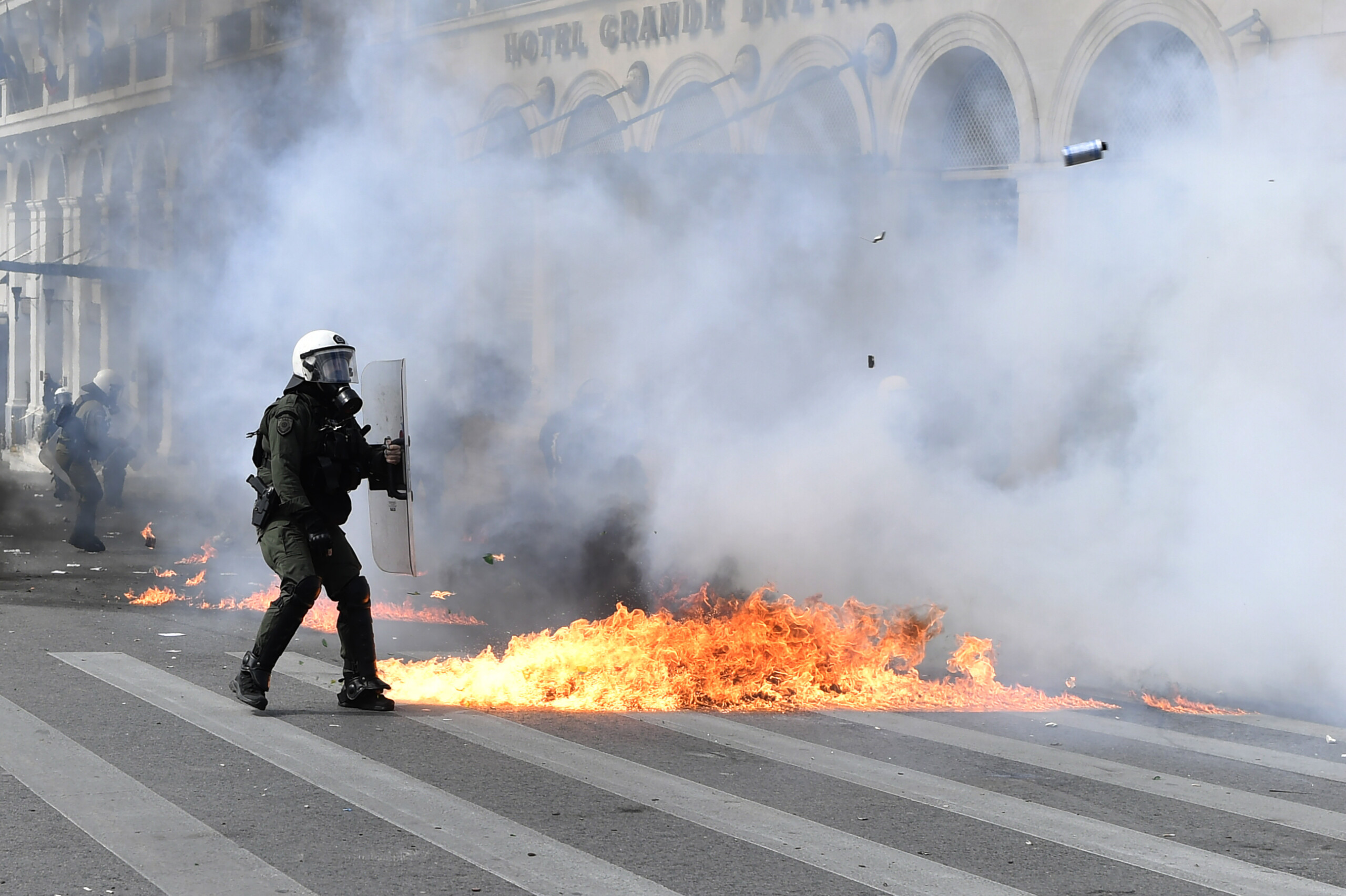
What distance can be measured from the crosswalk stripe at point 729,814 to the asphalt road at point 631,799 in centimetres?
1

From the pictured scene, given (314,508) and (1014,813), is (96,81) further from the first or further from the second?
(1014,813)

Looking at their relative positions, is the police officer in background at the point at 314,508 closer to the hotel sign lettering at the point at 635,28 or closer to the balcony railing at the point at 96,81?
the hotel sign lettering at the point at 635,28

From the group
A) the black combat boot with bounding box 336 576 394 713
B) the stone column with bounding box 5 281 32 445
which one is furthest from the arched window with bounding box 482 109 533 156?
the stone column with bounding box 5 281 32 445

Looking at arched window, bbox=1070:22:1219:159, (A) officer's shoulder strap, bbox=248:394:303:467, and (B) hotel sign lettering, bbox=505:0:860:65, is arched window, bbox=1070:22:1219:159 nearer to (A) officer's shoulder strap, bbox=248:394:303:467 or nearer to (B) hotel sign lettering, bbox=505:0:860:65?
(B) hotel sign lettering, bbox=505:0:860:65

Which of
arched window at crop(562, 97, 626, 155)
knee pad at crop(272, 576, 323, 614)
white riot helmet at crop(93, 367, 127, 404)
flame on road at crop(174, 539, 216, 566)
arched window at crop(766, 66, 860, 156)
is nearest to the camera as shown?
knee pad at crop(272, 576, 323, 614)

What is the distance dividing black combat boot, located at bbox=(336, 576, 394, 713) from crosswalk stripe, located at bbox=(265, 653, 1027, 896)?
23 cm

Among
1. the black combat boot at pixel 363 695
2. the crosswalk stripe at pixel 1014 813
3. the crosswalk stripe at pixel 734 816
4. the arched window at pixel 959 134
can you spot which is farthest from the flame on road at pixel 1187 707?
the arched window at pixel 959 134

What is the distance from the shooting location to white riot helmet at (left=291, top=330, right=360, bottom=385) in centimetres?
593

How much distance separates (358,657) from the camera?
5.93 metres

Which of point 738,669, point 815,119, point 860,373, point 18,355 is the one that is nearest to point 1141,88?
point 815,119

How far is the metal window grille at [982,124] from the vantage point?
12.4m

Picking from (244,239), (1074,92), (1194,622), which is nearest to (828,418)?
(1194,622)

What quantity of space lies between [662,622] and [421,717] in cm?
133

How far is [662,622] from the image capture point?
667 cm
